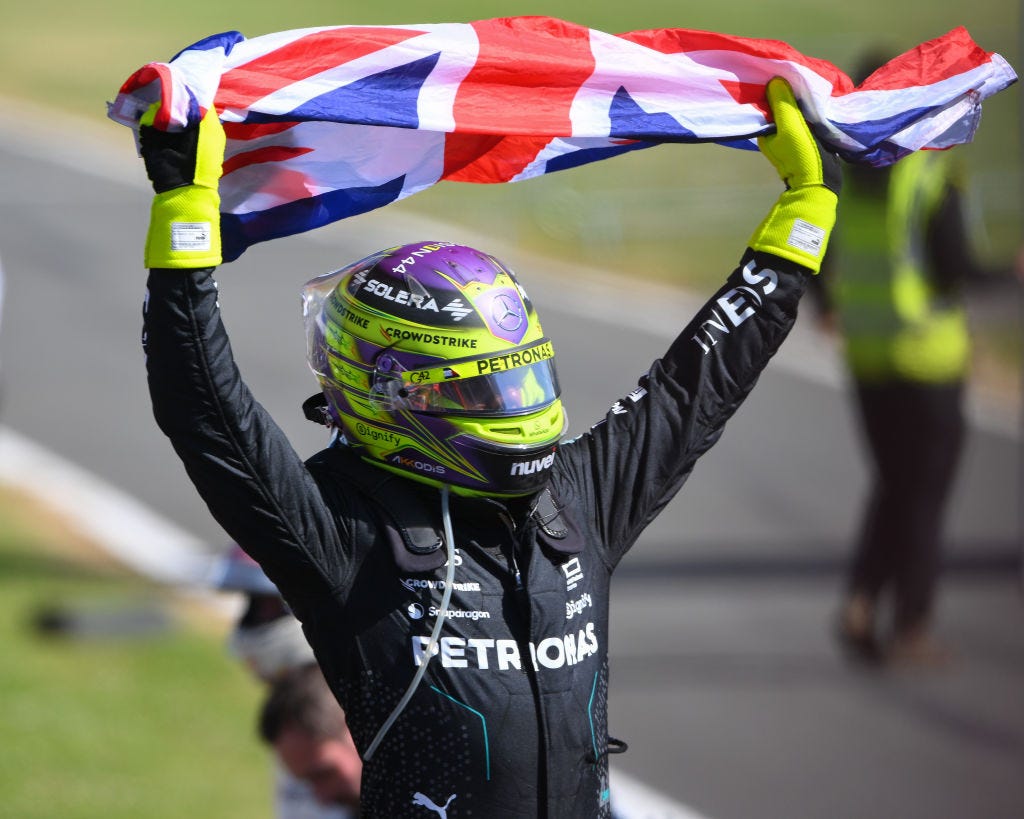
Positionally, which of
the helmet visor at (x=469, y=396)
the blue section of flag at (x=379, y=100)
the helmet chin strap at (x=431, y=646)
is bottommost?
the helmet chin strap at (x=431, y=646)

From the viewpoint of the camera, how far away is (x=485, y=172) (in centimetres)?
367

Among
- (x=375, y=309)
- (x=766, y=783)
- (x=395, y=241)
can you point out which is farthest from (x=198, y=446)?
(x=395, y=241)

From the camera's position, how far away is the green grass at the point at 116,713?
6379 mm

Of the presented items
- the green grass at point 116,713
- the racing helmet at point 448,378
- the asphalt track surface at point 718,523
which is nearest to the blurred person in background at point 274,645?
the racing helmet at point 448,378

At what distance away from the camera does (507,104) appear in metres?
3.37

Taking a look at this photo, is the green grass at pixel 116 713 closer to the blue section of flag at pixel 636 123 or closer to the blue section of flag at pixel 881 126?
the blue section of flag at pixel 636 123

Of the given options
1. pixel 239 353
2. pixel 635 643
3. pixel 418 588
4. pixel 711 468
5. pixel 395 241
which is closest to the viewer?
pixel 418 588

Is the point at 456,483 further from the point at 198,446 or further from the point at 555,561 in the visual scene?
the point at 198,446

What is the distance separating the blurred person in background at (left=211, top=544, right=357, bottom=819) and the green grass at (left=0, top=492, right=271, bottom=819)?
2.41 metres

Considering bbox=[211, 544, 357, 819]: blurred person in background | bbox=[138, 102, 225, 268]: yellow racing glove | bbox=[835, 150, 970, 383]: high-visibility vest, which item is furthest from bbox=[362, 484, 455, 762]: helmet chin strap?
bbox=[835, 150, 970, 383]: high-visibility vest

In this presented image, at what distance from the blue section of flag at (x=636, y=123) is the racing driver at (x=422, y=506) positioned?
640mm

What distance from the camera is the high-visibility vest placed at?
7469 mm

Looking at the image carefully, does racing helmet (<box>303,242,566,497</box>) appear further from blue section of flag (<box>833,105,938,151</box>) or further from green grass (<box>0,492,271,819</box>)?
green grass (<box>0,492,271,819</box>)

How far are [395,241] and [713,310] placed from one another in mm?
14232
